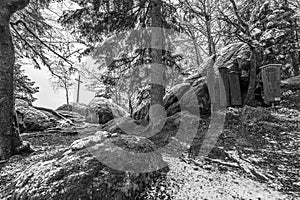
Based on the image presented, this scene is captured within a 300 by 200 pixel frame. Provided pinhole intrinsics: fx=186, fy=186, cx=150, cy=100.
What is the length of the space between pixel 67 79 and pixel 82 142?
5340mm

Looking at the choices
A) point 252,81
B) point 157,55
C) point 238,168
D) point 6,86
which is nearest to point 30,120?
point 6,86

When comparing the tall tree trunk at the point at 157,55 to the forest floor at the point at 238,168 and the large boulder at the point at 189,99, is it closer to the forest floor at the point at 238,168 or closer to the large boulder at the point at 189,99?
the large boulder at the point at 189,99

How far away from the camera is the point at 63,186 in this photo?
204 cm

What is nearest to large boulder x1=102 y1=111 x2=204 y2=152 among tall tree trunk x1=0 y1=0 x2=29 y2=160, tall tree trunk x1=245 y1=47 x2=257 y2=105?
tall tree trunk x1=245 y1=47 x2=257 y2=105

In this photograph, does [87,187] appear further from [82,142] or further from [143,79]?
[143,79]

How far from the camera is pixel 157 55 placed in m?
5.38

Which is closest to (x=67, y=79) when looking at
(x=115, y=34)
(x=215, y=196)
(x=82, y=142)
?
(x=115, y=34)

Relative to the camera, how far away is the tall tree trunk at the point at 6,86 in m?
3.47

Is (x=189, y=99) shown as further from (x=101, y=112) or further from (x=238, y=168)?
(x=101, y=112)

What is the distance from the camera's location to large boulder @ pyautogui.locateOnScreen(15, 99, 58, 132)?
23.0 feet

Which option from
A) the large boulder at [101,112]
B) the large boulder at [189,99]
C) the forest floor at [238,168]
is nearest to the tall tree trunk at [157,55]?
the large boulder at [189,99]

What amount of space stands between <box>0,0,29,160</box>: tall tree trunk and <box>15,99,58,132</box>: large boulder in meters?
3.80

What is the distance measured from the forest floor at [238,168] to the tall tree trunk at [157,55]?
6.55ft

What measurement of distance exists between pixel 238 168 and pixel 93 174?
2.06 metres
